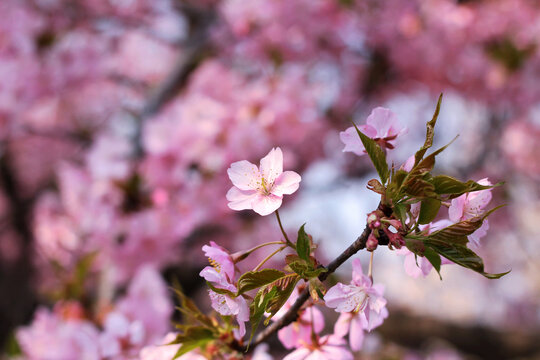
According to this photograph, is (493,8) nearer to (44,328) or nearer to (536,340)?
(536,340)

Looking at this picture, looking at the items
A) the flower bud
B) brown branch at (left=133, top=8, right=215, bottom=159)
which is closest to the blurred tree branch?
brown branch at (left=133, top=8, right=215, bottom=159)

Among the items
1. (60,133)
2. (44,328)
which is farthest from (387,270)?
(44,328)

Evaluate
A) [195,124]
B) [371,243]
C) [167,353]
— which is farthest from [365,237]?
[195,124]

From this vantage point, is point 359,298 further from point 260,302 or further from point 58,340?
point 58,340

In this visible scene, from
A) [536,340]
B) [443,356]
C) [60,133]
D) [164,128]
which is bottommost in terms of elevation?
[443,356]

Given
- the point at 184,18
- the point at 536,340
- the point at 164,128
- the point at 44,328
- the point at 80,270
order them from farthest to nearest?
the point at 536,340
the point at 184,18
the point at 164,128
the point at 80,270
the point at 44,328

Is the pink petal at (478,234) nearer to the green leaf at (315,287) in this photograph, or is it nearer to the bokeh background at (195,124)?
the green leaf at (315,287)
